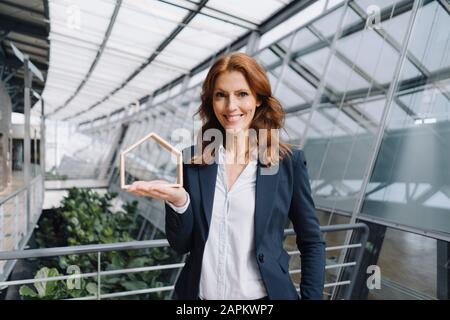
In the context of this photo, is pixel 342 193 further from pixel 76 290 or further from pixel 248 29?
pixel 248 29

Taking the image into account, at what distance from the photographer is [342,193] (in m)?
2.95

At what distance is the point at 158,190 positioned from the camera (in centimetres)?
65

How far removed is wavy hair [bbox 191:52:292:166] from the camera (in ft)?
2.55

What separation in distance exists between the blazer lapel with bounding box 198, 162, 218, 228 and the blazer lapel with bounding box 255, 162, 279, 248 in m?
0.12

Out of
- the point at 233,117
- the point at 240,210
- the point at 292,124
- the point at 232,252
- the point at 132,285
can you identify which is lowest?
the point at 132,285

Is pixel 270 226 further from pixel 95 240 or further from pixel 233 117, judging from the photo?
pixel 95 240

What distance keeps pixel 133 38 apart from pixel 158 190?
15.2 feet

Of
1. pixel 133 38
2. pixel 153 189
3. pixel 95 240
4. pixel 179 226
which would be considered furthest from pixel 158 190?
pixel 133 38

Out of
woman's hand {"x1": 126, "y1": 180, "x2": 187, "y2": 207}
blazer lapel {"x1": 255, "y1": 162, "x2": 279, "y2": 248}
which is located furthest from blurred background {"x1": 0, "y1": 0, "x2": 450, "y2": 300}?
blazer lapel {"x1": 255, "y1": 162, "x2": 279, "y2": 248}

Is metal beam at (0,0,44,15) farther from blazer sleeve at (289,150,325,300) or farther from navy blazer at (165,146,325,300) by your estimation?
blazer sleeve at (289,150,325,300)

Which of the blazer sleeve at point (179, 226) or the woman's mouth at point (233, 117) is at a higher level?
the woman's mouth at point (233, 117)

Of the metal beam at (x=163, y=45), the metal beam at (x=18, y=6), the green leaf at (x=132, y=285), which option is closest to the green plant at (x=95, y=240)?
the green leaf at (x=132, y=285)

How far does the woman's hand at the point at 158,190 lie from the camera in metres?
0.63

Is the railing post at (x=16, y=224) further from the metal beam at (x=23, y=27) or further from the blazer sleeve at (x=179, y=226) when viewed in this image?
the blazer sleeve at (x=179, y=226)
